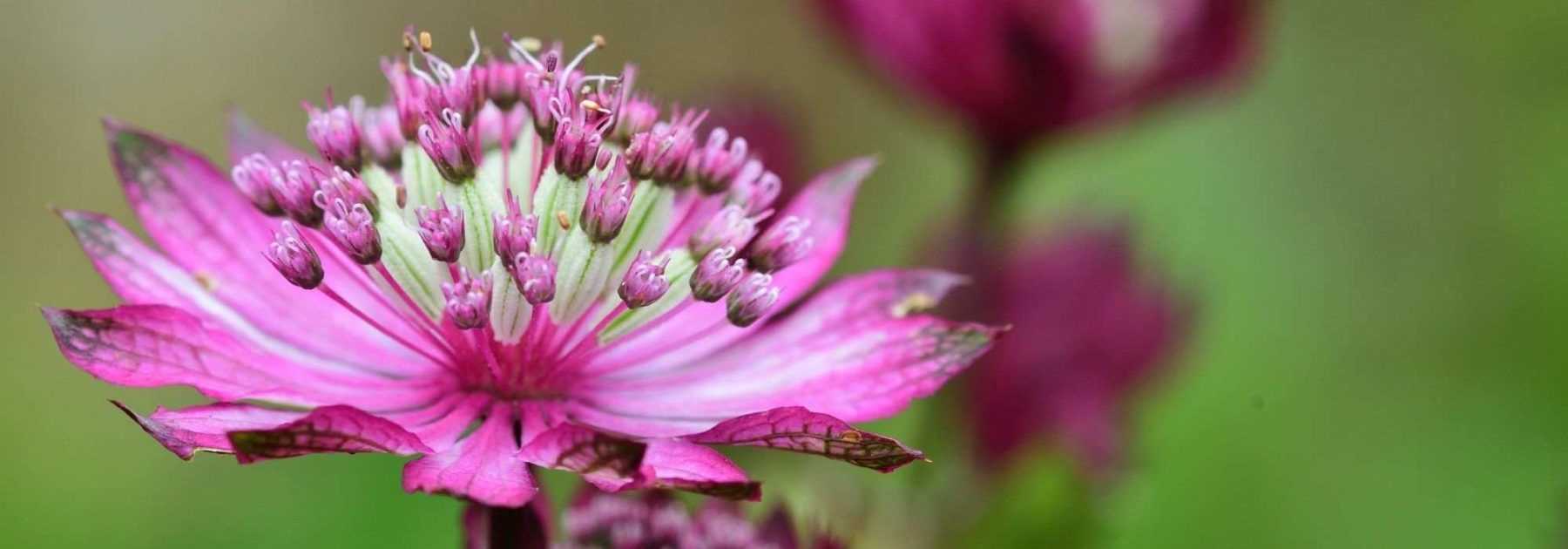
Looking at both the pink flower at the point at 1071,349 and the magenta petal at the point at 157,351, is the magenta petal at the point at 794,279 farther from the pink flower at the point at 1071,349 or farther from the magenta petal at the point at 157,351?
the pink flower at the point at 1071,349

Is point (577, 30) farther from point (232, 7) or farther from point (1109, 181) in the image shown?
point (1109, 181)

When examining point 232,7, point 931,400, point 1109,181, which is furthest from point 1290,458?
point 232,7

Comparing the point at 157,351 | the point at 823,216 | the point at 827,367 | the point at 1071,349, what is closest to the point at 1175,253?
the point at 1071,349

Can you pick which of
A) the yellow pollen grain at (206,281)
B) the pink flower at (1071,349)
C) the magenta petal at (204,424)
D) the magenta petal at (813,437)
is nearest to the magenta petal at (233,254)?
the yellow pollen grain at (206,281)

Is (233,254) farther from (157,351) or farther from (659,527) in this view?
(659,527)

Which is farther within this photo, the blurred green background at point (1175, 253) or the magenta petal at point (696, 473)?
the blurred green background at point (1175, 253)

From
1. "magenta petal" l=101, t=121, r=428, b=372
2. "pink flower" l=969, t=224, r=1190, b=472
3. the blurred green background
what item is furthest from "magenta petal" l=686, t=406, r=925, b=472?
"pink flower" l=969, t=224, r=1190, b=472
